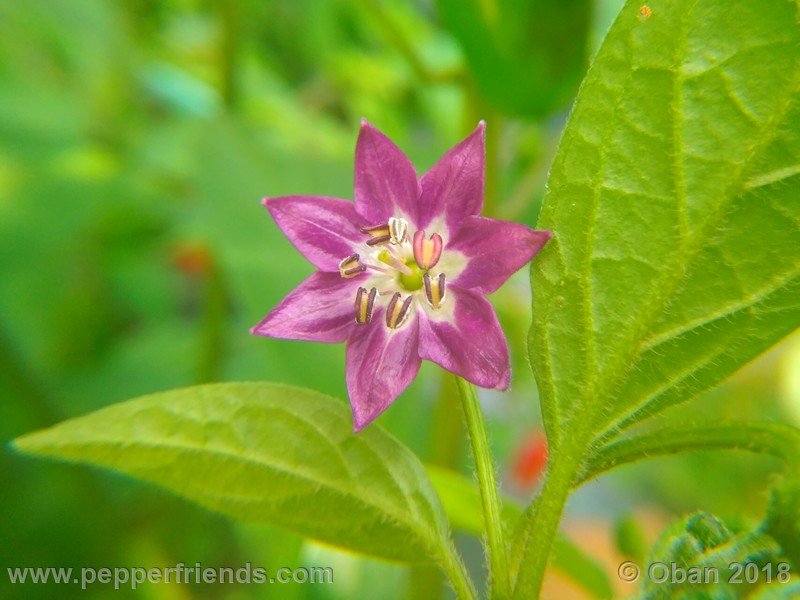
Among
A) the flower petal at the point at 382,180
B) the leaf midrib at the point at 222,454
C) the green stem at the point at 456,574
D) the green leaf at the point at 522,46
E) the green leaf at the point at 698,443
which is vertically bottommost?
the green stem at the point at 456,574

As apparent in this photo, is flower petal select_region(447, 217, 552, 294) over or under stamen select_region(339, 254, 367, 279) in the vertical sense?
over

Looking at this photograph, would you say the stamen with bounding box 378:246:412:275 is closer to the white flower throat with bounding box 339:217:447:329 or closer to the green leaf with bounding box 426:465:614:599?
the white flower throat with bounding box 339:217:447:329

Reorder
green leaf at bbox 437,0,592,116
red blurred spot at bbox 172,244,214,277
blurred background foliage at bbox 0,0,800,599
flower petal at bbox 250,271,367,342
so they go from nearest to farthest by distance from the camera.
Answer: flower petal at bbox 250,271,367,342 < green leaf at bbox 437,0,592,116 < blurred background foliage at bbox 0,0,800,599 < red blurred spot at bbox 172,244,214,277

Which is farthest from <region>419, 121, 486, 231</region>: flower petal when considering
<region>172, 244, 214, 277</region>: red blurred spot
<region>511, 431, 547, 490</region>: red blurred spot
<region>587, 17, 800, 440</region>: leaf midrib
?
<region>172, 244, 214, 277</region>: red blurred spot

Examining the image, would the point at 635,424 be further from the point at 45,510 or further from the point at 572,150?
the point at 45,510

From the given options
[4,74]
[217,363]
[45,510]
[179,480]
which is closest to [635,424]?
[179,480]

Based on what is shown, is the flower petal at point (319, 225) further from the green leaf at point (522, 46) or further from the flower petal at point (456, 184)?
the green leaf at point (522, 46)

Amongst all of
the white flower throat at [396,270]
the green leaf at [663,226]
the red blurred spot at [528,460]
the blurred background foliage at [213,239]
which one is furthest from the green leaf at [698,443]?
the red blurred spot at [528,460]

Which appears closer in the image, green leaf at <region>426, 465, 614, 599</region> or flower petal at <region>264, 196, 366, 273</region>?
flower petal at <region>264, 196, 366, 273</region>
